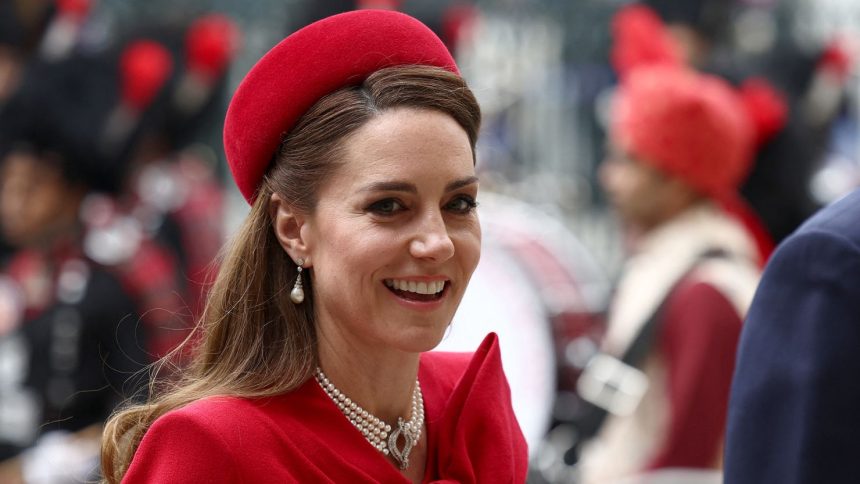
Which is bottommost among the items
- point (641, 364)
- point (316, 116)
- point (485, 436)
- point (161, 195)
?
point (161, 195)

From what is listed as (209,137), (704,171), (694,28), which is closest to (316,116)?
(704,171)

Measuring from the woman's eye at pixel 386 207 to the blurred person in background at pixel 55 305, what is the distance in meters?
3.22

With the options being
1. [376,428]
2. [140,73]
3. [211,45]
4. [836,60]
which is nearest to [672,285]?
[376,428]

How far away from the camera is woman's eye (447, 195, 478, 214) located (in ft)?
8.41

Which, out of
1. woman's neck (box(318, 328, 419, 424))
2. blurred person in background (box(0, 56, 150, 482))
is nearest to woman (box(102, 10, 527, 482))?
woman's neck (box(318, 328, 419, 424))

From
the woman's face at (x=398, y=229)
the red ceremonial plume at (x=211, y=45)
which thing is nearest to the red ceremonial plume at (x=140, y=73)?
the red ceremonial plume at (x=211, y=45)

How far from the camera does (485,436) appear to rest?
8.91 feet

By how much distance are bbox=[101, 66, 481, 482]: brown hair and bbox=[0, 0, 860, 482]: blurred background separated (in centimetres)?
268

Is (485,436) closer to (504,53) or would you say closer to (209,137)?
(504,53)

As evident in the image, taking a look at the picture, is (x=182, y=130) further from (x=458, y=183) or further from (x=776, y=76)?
(x=458, y=183)

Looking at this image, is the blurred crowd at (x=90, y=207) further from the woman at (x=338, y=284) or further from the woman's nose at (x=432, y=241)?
the woman's nose at (x=432, y=241)

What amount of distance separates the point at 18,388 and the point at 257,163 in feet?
14.9

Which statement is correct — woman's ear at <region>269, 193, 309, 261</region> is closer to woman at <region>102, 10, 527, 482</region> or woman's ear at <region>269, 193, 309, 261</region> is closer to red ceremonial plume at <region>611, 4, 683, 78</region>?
woman at <region>102, 10, 527, 482</region>

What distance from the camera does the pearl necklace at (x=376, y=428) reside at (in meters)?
2.63
